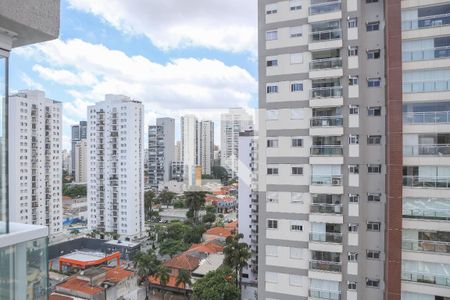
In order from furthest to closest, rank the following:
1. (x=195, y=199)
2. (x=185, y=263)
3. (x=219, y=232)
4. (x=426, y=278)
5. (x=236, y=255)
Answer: (x=195, y=199) < (x=219, y=232) < (x=185, y=263) < (x=236, y=255) < (x=426, y=278)

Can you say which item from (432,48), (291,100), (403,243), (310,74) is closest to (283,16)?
(310,74)

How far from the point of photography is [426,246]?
6191 millimetres

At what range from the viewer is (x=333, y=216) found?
676 centimetres

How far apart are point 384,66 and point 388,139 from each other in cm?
164

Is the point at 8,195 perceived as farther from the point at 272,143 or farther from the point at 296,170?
the point at 296,170

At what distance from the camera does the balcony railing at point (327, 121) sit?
22.2 feet

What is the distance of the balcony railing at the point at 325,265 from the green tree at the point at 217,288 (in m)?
6.52

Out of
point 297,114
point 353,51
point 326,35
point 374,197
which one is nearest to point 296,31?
point 326,35

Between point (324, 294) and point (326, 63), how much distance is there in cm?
542

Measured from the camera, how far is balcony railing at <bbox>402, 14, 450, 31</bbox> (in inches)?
241

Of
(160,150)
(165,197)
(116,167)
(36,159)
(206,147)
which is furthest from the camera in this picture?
(160,150)

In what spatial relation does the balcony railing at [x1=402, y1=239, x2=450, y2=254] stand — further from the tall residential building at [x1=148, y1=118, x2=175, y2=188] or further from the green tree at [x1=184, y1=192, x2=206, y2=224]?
the tall residential building at [x1=148, y1=118, x2=175, y2=188]

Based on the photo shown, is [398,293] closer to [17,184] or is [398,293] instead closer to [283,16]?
[283,16]

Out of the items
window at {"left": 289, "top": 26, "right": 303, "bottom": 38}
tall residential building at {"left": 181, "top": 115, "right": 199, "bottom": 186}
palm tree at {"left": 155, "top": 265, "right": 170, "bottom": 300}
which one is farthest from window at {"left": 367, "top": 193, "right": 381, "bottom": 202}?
tall residential building at {"left": 181, "top": 115, "right": 199, "bottom": 186}
